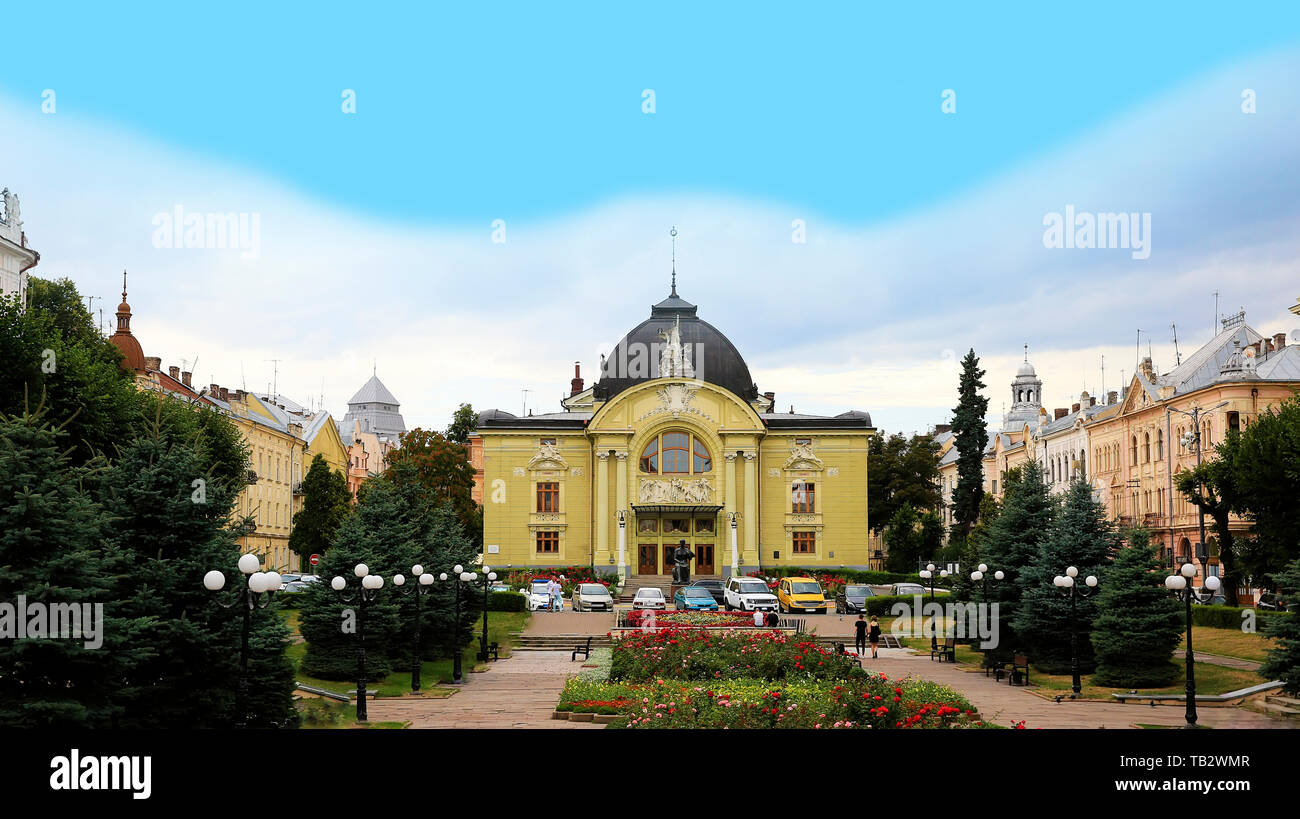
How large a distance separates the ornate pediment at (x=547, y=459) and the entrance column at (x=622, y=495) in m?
3.81

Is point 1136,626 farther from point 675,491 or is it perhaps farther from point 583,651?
point 675,491

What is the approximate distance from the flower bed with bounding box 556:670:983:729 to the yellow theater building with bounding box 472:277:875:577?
4667 cm

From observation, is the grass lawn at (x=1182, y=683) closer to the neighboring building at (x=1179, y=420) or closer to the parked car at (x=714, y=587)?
the parked car at (x=714, y=587)

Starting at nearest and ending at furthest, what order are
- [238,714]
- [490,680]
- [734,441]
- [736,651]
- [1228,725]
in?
[238,714] < [1228,725] < [736,651] < [490,680] < [734,441]

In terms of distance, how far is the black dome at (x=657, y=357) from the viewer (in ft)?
258

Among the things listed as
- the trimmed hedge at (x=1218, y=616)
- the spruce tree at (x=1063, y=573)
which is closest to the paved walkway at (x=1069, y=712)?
the spruce tree at (x=1063, y=573)

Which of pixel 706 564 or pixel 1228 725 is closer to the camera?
Result: pixel 1228 725

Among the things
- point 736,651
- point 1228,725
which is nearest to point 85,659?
point 736,651

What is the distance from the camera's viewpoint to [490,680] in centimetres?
3241

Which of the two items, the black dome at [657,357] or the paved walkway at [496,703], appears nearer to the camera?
the paved walkway at [496,703]

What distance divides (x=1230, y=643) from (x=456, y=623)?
78.2 feet

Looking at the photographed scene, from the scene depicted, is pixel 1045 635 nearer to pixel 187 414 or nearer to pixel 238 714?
pixel 238 714
